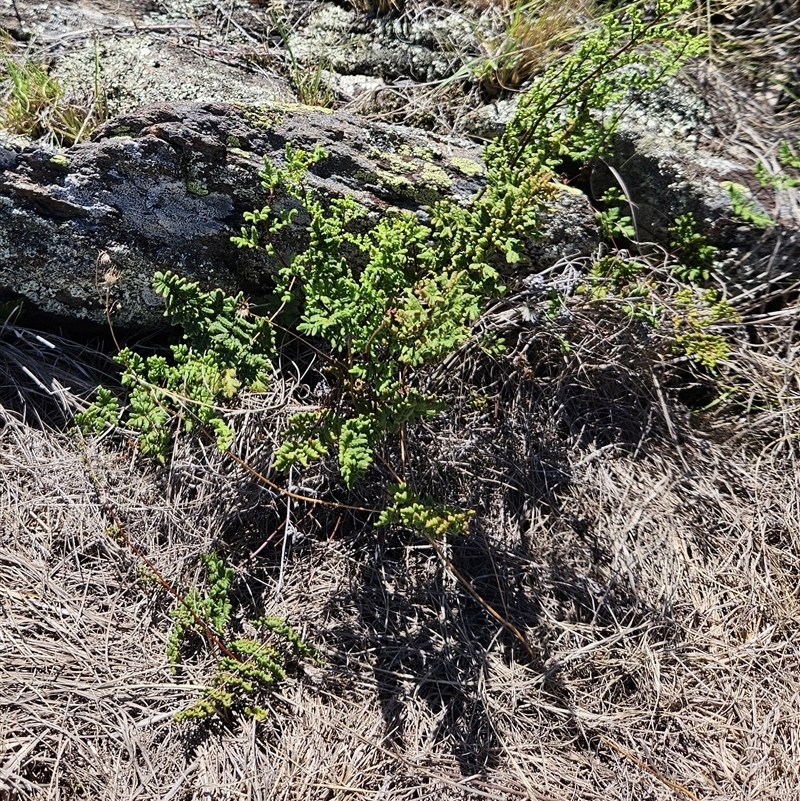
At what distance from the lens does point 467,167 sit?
248 cm

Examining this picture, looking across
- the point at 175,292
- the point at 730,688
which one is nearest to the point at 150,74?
the point at 175,292

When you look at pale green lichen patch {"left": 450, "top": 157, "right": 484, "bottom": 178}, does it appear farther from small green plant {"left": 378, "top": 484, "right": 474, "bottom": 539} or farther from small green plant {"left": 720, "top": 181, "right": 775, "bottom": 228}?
small green plant {"left": 378, "top": 484, "right": 474, "bottom": 539}

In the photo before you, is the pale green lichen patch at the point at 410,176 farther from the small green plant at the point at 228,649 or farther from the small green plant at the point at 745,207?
the small green plant at the point at 228,649

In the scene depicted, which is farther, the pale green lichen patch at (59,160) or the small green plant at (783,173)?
the small green plant at (783,173)

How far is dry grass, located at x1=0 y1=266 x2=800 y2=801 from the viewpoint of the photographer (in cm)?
221

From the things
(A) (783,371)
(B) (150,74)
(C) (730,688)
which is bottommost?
(C) (730,688)

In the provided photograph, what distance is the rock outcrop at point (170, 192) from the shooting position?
2.28 metres

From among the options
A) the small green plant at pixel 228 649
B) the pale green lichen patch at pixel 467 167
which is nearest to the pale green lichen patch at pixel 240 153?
the pale green lichen patch at pixel 467 167

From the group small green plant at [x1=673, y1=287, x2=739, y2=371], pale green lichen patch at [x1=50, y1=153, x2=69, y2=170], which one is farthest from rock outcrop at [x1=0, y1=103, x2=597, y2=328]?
small green plant at [x1=673, y1=287, x2=739, y2=371]

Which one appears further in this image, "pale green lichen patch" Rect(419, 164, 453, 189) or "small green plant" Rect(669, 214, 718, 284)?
"small green plant" Rect(669, 214, 718, 284)

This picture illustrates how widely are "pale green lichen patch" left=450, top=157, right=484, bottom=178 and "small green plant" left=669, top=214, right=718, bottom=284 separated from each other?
0.83m

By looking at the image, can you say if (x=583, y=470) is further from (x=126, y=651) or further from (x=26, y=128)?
(x=26, y=128)

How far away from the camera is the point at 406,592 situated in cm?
242

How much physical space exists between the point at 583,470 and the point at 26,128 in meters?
2.45
